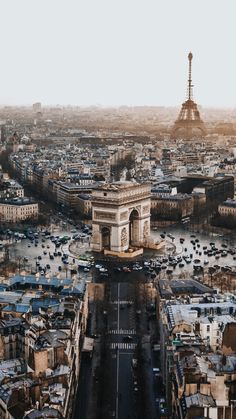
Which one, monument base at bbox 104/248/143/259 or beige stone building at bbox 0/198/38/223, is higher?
beige stone building at bbox 0/198/38/223

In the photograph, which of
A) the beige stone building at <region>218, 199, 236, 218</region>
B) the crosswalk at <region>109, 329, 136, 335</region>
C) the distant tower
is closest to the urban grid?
the crosswalk at <region>109, 329, 136, 335</region>

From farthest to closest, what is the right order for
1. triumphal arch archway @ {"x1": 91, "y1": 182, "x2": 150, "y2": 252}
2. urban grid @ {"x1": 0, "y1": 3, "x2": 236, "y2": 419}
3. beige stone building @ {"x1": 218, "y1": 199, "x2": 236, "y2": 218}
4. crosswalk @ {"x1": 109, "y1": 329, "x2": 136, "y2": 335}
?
1. beige stone building @ {"x1": 218, "y1": 199, "x2": 236, "y2": 218}
2. triumphal arch archway @ {"x1": 91, "y1": 182, "x2": 150, "y2": 252}
3. crosswalk @ {"x1": 109, "y1": 329, "x2": 136, "y2": 335}
4. urban grid @ {"x1": 0, "y1": 3, "x2": 236, "y2": 419}

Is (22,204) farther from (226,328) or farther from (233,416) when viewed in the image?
(233,416)

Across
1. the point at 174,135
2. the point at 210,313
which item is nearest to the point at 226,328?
the point at 210,313

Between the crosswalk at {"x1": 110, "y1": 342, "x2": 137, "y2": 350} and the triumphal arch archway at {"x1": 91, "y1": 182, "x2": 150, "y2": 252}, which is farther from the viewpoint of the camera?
the triumphal arch archway at {"x1": 91, "y1": 182, "x2": 150, "y2": 252}

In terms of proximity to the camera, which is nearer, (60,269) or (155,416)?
(155,416)

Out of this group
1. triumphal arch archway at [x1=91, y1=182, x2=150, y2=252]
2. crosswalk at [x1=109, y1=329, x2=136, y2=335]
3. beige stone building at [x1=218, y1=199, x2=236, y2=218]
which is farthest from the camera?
beige stone building at [x1=218, y1=199, x2=236, y2=218]

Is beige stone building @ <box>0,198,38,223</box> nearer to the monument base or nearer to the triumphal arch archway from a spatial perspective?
the triumphal arch archway

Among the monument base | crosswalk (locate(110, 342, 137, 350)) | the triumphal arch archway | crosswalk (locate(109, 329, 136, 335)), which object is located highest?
the triumphal arch archway
